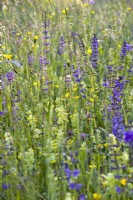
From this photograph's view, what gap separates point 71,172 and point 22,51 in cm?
216

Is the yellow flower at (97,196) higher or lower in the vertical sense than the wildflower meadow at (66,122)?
lower

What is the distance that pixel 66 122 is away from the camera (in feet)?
7.55

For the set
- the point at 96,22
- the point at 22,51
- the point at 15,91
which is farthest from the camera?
the point at 96,22

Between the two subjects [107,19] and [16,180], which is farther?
[107,19]

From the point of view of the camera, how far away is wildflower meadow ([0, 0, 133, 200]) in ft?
5.64

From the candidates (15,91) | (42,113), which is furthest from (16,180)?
(15,91)

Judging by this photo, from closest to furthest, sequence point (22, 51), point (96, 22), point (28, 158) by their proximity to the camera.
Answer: point (28, 158)
point (22, 51)
point (96, 22)

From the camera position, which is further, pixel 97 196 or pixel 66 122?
pixel 66 122

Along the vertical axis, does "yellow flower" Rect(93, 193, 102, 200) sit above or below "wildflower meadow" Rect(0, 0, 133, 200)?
below

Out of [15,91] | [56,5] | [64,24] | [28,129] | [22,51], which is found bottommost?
[28,129]

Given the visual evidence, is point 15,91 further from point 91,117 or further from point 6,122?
point 91,117

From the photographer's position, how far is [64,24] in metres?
4.48

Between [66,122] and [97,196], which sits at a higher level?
[66,122]

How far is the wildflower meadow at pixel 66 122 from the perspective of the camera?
5.64 feet
